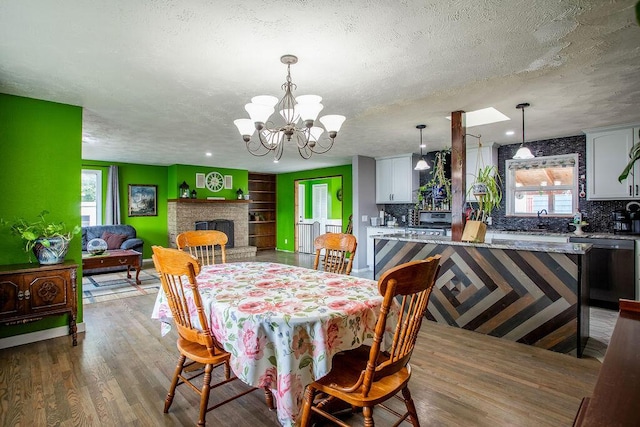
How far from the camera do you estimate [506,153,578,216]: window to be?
5.11 metres

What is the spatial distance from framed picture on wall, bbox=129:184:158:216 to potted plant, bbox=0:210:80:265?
4949 millimetres

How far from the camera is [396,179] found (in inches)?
268

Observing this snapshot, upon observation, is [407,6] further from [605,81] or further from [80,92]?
[80,92]

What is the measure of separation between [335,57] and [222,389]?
251cm

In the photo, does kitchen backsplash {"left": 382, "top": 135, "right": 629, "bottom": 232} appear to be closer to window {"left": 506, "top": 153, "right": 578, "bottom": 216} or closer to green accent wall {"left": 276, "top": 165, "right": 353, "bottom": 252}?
window {"left": 506, "top": 153, "right": 578, "bottom": 216}

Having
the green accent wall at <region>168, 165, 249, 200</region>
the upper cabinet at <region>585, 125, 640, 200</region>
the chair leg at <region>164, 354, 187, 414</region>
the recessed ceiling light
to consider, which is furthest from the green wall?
the upper cabinet at <region>585, 125, 640, 200</region>

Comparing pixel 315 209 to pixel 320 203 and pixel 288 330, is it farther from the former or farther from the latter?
pixel 288 330

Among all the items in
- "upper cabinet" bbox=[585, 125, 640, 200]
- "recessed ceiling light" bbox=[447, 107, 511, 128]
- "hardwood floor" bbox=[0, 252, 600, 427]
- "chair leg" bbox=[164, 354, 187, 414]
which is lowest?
"hardwood floor" bbox=[0, 252, 600, 427]

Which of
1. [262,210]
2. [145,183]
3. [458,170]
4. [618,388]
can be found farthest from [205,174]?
[618,388]

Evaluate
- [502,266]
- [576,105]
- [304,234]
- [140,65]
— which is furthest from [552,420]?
[304,234]

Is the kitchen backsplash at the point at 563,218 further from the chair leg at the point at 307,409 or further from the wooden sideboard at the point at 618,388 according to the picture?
the chair leg at the point at 307,409

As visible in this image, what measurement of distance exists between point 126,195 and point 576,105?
8.51 m

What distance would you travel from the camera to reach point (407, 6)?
1.82 meters

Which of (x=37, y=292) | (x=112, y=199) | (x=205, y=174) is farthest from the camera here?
(x=205, y=174)
